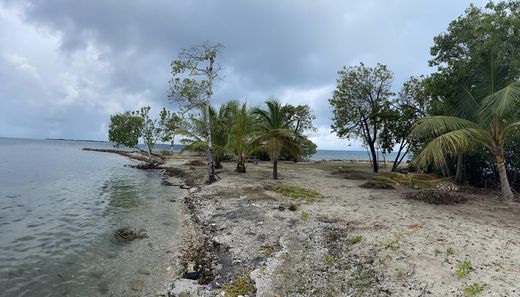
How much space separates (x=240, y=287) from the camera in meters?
5.83

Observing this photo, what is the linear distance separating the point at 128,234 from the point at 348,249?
682 cm

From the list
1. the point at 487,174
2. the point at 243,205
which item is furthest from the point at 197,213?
the point at 487,174

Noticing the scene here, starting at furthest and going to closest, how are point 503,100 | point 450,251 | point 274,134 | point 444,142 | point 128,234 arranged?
1. point 274,134
2. point 444,142
3. point 128,234
4. point 503,100
5. point 450,251

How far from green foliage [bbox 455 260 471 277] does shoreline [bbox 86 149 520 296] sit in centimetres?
7

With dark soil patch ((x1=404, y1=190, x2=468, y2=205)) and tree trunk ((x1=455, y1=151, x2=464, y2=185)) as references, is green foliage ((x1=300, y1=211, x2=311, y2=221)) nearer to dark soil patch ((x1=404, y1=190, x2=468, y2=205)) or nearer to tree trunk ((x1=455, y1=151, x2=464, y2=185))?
dark soil patch ((x1=404, y1=190, x2=468, y2=205))

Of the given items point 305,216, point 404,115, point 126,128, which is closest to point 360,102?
point 404,115

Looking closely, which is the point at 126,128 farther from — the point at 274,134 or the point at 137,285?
the point at 137,285

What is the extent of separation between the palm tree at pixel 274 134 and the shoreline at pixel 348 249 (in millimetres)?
7741

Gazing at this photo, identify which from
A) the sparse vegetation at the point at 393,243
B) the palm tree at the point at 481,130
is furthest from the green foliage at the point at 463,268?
the palm tree at the point at 481,130

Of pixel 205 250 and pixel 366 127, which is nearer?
pixel 205 250

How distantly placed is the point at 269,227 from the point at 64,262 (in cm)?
545

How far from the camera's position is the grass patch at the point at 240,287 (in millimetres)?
5675

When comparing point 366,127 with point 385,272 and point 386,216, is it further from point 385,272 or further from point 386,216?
point 385,272

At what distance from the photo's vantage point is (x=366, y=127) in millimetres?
25531
